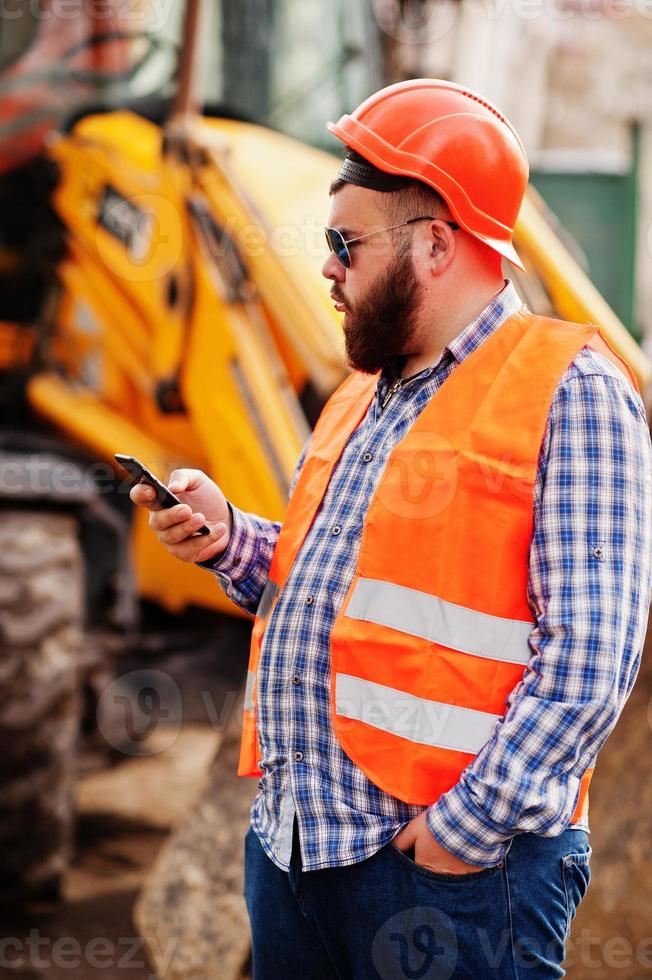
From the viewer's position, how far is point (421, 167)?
1851mm

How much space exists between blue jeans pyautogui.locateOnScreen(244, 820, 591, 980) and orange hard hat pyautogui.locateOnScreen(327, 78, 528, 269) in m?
0.94

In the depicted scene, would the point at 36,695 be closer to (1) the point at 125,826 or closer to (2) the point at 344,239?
(1) the point at 125,826

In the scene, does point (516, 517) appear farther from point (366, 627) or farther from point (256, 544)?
point (256, 544)

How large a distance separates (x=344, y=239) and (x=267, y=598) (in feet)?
2.03

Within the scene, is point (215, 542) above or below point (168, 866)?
above

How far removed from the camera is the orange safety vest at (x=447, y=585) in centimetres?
172

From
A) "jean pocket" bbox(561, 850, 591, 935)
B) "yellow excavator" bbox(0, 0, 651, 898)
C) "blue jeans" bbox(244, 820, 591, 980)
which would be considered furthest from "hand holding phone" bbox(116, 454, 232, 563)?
"yellow excavator" bbox(0, 0, 651, 898)

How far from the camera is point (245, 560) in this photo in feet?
7.04

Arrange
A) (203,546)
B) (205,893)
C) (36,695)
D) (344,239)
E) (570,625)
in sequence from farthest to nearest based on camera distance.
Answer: (36,695)
(205,893)
(203,546)
(344,239)
(570,625)

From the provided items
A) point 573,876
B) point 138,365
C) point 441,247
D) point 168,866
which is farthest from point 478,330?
point 138,365

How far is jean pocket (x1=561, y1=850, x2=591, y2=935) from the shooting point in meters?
1.79

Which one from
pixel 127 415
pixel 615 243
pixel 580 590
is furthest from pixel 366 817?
pixel 615 243

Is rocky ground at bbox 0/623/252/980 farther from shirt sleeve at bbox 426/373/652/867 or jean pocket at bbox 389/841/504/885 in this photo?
shirt sleeve at bbox 426/373/652/867

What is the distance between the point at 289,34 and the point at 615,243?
1.83m
